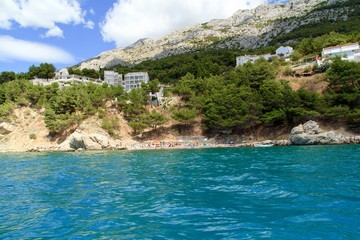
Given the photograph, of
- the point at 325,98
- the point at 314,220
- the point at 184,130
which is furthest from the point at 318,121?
the point at 314,220

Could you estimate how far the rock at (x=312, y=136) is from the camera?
139 ft

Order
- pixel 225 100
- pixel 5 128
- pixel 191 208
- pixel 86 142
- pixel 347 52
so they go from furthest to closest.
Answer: pixel 347 52
pixel 5 128
pixel 225 100
pixel 86 142
pixel 191 208

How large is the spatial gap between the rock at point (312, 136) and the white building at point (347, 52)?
25.6 metres

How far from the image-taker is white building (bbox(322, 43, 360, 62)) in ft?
203

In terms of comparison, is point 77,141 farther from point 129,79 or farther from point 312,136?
point 129,79

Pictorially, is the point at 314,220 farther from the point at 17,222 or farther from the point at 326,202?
the point at 17,222

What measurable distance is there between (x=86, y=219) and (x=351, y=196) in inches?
357

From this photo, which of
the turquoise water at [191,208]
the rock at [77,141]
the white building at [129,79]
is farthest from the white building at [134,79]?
the turquoise water at [191,208]

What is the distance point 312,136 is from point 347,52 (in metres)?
31.5

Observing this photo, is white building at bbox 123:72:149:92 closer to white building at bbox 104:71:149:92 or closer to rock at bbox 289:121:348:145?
white building at bbox 104:71:149:92

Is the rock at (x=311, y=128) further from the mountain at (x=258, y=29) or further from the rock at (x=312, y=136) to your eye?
the mountain at (x=258, y=29)

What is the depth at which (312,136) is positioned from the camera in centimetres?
4325

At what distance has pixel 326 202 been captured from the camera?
9719 millimetres

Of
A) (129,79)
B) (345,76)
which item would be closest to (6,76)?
(129,79)
